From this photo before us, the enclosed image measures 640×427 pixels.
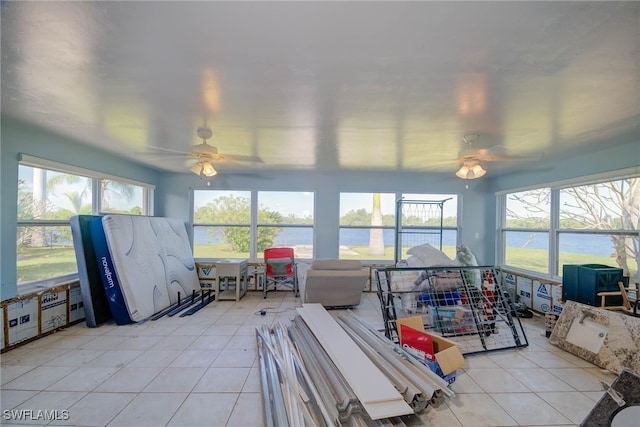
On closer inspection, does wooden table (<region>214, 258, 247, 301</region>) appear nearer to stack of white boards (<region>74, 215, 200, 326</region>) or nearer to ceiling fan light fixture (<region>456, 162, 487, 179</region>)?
stack of white boards (<region>74, 215, 200, 326</region>)

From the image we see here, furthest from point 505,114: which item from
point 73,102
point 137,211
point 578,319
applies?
point 137,211

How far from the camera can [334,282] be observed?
13.5 ft

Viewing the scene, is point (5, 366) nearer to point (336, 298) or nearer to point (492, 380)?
point (336, 298)

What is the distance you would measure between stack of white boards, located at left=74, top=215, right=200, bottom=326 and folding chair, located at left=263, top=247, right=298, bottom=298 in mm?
1497

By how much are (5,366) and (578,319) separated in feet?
19.4

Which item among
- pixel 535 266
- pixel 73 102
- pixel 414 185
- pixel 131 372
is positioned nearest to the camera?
pixel 73 102

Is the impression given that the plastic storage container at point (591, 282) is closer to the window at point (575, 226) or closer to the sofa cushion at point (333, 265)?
the window at point (575, 226)

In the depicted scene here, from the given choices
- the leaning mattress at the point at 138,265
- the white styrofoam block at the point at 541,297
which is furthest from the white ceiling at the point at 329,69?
the white styrofoam block at the point at 541,297

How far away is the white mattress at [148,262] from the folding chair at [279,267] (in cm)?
148

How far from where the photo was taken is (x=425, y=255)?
396cm

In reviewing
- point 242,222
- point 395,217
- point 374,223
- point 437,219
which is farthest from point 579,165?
point 242,222

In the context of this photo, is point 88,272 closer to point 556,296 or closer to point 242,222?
point 242,222

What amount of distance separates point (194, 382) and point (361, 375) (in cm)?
147

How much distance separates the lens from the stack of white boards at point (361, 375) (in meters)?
1.74
